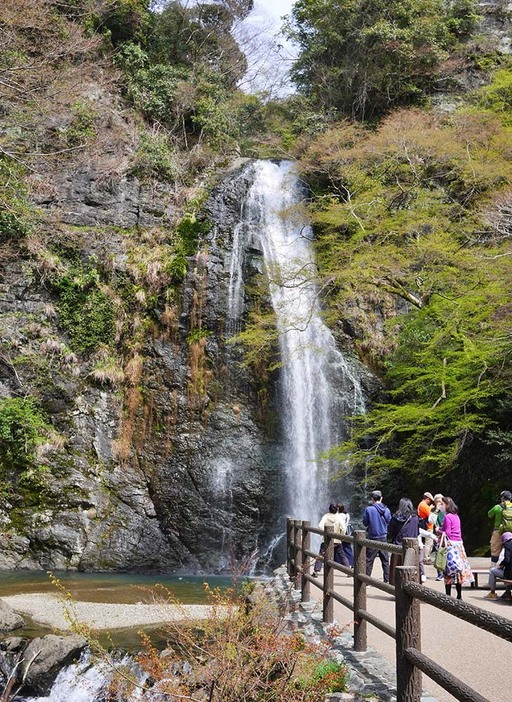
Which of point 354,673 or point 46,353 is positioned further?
point 46,353

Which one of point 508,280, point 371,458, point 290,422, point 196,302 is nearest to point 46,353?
point 196,302

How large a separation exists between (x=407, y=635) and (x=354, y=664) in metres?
1.73

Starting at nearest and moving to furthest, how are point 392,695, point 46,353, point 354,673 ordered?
point 392,695
point 354,673
point 46,353

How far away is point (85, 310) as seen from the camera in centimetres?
1784

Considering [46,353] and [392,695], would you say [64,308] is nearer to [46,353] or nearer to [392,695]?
[46,353]

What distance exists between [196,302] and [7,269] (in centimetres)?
555

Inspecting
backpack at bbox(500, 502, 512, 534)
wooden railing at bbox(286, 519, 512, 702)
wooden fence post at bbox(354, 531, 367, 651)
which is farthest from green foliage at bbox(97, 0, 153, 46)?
wooden railing at bbox(286, 519, 512, 702)

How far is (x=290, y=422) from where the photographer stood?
16906 millimetres

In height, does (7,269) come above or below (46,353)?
above

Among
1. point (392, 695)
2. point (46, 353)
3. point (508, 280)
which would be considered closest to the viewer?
point (392, 695)

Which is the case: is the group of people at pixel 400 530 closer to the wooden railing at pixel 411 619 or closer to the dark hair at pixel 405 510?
the dark hair at pixel 405 510

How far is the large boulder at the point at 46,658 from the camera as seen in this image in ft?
22.8

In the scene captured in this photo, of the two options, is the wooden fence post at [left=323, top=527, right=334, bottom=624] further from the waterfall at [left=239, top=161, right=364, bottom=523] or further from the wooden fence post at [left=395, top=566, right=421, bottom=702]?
the waterfall at [left=239, top=161, right=364, bottom=523]

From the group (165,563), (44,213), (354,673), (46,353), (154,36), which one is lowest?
(165,563)
